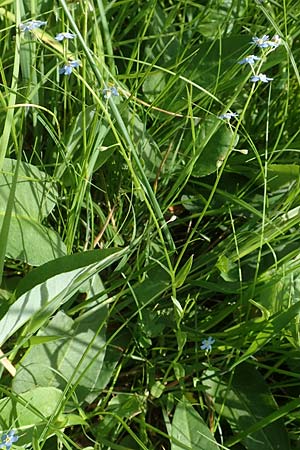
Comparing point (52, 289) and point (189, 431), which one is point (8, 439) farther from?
point (189, 431)

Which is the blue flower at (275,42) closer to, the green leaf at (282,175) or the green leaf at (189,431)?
the green leaf at (282,175)

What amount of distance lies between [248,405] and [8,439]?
0.37m

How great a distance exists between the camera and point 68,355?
91 cm

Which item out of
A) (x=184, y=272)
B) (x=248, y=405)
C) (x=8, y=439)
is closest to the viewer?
(x=8, y=439)

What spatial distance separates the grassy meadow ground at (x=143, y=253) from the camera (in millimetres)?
875

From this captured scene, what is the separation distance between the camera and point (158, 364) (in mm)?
992

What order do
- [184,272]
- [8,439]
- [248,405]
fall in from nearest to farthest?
1. [8,439]
2. [184,272]
3. [248,405]

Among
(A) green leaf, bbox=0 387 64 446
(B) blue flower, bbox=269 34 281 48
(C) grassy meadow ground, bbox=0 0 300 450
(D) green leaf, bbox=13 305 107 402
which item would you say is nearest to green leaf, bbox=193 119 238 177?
(C) grassy meadow ground, bbox=0 0 300 450

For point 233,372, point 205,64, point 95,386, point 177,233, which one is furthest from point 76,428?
point 205,64

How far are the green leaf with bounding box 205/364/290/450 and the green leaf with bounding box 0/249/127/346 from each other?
250 mm

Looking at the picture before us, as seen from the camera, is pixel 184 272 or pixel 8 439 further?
pixel 184 272

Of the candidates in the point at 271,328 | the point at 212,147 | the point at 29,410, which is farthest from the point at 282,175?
the point at 29,410

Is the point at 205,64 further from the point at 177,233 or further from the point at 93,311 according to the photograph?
the point at 93,311

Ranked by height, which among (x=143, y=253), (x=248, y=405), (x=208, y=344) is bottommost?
(x=248, y=405)
